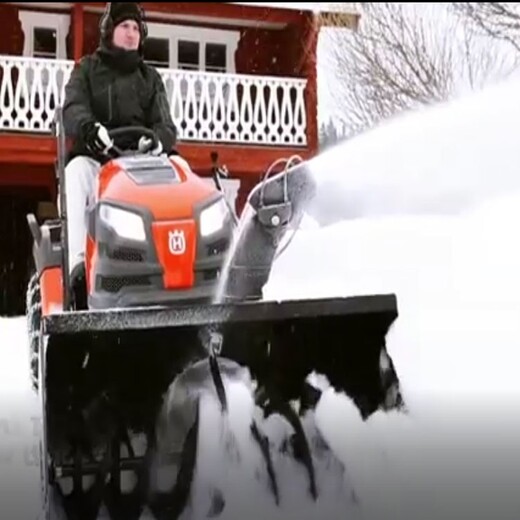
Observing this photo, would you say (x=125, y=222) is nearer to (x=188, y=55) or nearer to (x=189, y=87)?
(x=189, y=87)

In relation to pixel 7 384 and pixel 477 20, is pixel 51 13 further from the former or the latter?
pixel 7 384

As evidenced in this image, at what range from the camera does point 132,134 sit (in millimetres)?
4754

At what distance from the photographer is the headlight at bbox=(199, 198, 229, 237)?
13.5ft

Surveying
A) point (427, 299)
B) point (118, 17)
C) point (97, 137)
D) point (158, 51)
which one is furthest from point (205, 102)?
point (97, 137)

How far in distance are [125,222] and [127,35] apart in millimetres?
1118

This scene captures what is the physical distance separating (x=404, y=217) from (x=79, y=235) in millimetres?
4938

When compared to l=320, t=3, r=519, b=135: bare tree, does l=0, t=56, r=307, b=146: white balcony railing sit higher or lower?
lower

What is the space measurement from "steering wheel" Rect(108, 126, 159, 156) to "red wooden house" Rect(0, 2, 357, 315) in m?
10.4

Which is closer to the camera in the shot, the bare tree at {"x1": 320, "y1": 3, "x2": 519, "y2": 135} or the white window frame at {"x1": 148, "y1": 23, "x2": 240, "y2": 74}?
the white window frame at {"x1": 148, "y1": 23, "x2": 240, "y2": 74}

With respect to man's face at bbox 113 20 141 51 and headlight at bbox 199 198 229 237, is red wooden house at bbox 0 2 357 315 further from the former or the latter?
headlight at bbox 199 198 229 237

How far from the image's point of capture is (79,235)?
468 cm

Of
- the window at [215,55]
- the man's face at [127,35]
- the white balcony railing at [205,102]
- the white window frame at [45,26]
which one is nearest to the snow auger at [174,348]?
the man's face at [127,35]

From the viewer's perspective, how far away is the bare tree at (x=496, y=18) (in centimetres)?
1742

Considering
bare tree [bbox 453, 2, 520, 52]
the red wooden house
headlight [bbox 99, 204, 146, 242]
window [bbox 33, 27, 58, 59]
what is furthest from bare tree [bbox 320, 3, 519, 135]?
headlight [bbox 99, 204, 146, 242]
